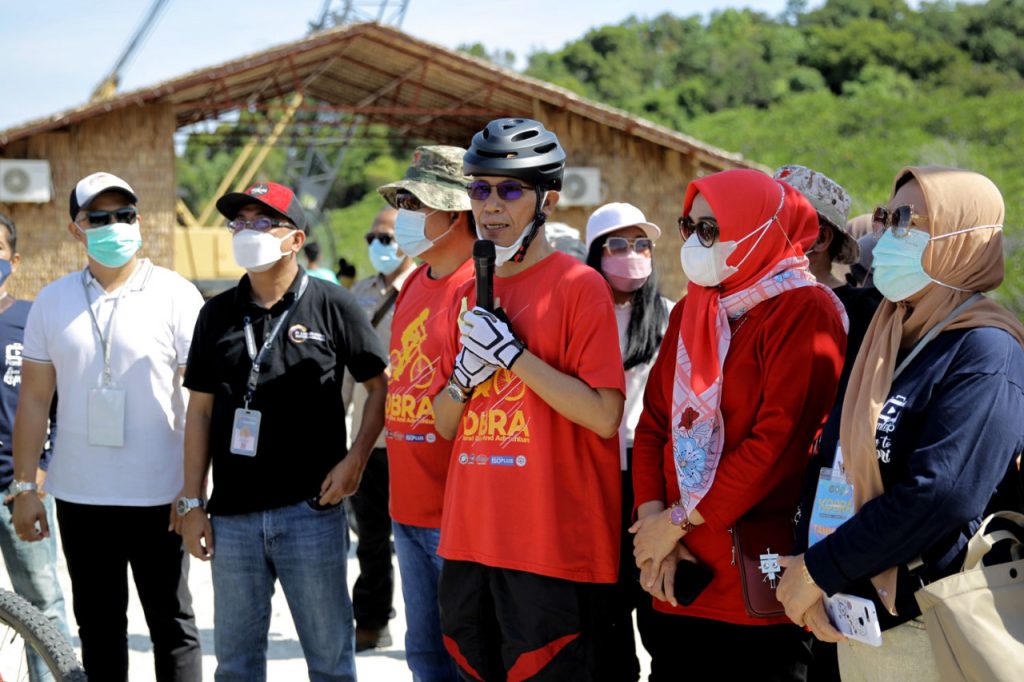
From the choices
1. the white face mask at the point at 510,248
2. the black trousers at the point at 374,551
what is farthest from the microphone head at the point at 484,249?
the black trousers at the point at 374,551

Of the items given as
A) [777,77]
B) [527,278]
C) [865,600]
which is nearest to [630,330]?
[527,278]

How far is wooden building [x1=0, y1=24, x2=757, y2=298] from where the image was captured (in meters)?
12.3

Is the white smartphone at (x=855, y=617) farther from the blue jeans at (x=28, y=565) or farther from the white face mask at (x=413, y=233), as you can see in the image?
the blue jeans at (x=28, y=565)

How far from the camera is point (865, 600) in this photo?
252cm

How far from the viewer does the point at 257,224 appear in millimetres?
4008

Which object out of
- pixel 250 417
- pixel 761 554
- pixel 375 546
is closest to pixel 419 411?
pixel 250 417

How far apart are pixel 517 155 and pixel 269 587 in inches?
75.9

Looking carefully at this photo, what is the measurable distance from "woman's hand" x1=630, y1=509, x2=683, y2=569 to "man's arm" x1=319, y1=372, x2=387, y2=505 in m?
1.29

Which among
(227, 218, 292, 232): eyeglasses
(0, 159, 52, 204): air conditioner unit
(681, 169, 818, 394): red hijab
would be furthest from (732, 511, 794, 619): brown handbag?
(0, 159, 52, 204): air conditioner unit

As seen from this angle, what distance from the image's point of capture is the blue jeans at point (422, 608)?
377 centimetres

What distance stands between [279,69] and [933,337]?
13.2 metres

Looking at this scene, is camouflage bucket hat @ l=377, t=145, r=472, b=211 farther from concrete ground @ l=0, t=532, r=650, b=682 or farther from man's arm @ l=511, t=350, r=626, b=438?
concrete ground @ l=0, t=532, r=650, b=682

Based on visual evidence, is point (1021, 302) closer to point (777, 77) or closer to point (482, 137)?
point (482, 137)

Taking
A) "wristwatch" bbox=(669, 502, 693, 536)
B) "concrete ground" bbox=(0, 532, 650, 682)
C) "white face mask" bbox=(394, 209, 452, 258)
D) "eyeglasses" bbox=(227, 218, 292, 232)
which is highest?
"eyeglasses" bbox=(227, 218, 292, 232)
